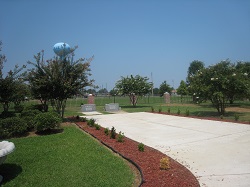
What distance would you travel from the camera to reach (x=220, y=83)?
14320 mm

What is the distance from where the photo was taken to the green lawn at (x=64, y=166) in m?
4.33

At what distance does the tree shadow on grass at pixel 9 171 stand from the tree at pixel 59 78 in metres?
6.73

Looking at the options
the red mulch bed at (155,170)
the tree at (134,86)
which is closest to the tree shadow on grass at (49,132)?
the red mulch bed at (155,170)

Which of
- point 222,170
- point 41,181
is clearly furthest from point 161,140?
point 41,181

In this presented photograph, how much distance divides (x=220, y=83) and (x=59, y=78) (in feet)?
35.2

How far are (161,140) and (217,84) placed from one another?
8.84 meters

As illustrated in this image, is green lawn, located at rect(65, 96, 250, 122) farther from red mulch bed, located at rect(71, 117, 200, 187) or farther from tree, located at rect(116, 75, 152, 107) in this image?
red mulch bed, located at rect(71, 117, 200, 187)

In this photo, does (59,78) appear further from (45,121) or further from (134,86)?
(134,86)

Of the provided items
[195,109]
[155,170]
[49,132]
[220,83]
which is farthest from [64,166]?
[195,109]

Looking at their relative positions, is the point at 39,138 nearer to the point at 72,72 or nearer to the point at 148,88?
the point at 72,72

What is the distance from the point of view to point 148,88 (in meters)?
25.6

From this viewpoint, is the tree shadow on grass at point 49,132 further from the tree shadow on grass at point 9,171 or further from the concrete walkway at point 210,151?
the tree shadow on grass at point 9,171

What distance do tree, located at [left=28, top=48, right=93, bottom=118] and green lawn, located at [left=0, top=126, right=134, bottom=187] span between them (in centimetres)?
482

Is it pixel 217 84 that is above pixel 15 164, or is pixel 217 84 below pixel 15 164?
above
